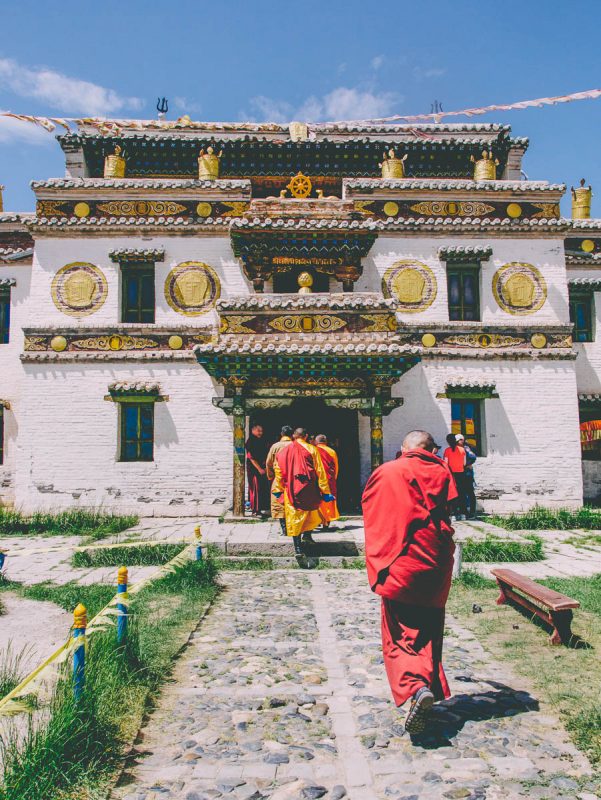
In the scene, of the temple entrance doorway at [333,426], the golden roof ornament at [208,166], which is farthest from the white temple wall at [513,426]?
the golden roof ornament at [208,166]

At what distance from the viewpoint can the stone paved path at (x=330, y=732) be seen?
3232 mm

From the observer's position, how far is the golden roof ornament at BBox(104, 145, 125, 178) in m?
16.9

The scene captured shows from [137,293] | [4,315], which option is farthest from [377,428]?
[4,315]

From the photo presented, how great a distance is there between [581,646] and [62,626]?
16.4 ft

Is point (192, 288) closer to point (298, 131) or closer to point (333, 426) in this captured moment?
point (333, 426)

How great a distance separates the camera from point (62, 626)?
611 centimetres

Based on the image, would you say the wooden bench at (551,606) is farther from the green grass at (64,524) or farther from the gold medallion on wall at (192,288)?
the gold medallion on wall at (192,288)

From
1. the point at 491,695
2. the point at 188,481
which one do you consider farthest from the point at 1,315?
the point at 491,695

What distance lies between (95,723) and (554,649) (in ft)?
12.8

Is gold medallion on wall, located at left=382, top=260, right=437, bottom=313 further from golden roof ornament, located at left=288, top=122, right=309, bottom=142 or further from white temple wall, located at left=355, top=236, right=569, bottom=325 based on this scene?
golden roof ornament, located at left=288, top=122, right=309, bottom=142

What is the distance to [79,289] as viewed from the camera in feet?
51.3

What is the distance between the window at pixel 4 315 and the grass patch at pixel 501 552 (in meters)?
13.3

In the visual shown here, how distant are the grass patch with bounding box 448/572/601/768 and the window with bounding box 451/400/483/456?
738 cm

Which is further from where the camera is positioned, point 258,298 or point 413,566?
point 258,298
